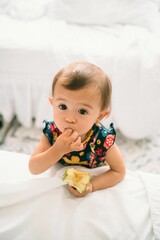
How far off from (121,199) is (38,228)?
0.23 m

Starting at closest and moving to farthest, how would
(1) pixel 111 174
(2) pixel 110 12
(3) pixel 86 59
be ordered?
1. (1) pixel 111 174
2. (3) pixel 86 59
3. (2) pixel 110 12

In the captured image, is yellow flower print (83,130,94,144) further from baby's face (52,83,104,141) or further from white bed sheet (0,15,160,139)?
white bed sheet (0,15,160,139)

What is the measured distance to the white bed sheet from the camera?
4.72 feet

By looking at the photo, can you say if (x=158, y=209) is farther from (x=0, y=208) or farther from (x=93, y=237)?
(x=0, y=208)

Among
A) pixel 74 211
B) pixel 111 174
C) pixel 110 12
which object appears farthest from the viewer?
pixel 110 12

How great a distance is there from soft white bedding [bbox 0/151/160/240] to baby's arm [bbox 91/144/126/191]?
0.07 feet

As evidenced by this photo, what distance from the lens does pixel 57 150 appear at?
0.70 metres

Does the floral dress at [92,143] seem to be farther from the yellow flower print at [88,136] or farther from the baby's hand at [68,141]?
the baby's hand at [68,141]

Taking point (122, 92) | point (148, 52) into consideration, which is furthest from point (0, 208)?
point (148, 52)

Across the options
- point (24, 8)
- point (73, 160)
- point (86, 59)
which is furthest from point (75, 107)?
point (24, 8)

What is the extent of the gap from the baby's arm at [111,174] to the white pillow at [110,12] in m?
1.17

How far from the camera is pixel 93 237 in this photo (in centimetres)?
62

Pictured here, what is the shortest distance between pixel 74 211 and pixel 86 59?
97 cm

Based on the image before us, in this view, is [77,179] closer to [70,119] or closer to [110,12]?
[70,119]
